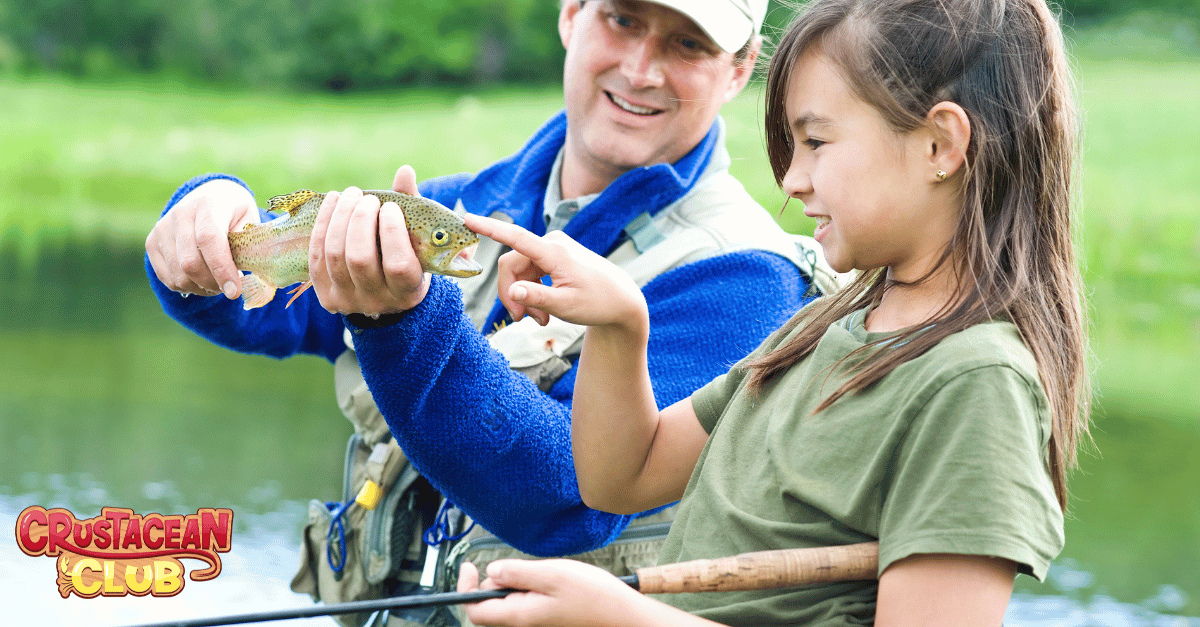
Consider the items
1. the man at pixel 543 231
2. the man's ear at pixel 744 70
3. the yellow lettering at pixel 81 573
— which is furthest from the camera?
the man's ear at pixel 744 70

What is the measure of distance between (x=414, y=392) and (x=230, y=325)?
80 centimetres

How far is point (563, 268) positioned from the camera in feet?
5.47

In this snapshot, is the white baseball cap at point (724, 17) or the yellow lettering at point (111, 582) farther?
the white baseball cap at point (724, 17)

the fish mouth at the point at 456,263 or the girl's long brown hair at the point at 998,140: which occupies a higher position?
the girl's long brown hair at the point at 998,140

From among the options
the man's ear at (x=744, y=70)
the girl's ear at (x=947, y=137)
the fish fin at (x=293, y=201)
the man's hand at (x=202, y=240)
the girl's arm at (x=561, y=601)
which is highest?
the man's ear at (x=744, y=70)

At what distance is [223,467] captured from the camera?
630cm

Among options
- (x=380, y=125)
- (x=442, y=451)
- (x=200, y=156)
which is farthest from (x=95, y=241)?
(x=442, y=451)

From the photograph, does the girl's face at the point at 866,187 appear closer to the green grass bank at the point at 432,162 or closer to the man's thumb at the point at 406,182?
the man's thumb at the point at 406,182

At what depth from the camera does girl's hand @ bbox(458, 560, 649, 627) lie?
143 cm

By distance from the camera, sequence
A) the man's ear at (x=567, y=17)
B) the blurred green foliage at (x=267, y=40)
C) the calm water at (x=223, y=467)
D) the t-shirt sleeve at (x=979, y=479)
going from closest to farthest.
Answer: the t-shirt sleeve at (x=979, y=479), the man's ear at (x=567, y=17), the calm water at (x=223, y=467), the blurred green foliage at (x=267, y=40)

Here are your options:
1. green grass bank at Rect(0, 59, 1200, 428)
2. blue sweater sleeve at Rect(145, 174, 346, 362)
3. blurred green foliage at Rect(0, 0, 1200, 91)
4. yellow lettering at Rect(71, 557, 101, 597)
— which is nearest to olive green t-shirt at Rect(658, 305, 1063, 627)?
yellow lettering at Rect(71, 557, 101, 597)

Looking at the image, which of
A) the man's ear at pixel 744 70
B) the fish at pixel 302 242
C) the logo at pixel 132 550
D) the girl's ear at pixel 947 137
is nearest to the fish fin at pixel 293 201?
the fish at pixel 302 242

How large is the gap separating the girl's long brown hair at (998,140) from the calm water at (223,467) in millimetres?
3271

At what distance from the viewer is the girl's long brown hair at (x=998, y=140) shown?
1.56 meters
